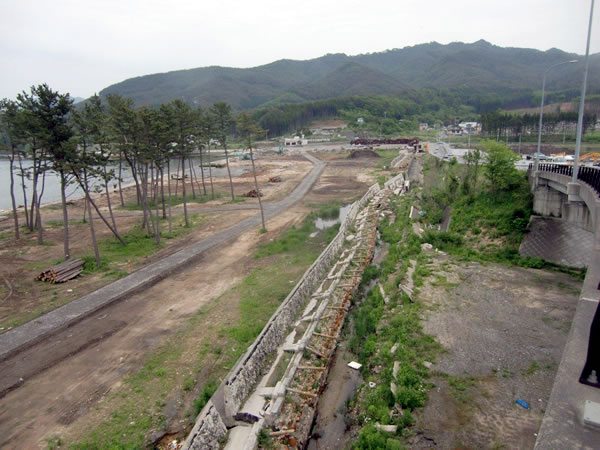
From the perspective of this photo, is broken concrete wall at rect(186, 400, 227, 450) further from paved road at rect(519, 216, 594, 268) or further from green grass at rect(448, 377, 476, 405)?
paved road at rect(519, 216, 594, 268)

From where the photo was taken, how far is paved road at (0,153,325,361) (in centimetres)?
1570

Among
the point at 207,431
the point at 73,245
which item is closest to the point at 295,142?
the point at 73,245

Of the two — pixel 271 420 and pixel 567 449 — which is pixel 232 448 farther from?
pixel 567 449

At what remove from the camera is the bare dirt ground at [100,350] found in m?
11.2

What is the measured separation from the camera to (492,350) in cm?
1377

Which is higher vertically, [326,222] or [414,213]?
[414,213]

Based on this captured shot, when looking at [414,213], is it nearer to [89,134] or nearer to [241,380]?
[241,380]

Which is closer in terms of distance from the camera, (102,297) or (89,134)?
(102,297)

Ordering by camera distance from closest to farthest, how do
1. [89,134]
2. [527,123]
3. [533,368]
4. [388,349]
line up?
[533,368]
[388,349]
[89,134]
[527,123]

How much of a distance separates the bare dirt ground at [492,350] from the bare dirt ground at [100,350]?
8.51 m

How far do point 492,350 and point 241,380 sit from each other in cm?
939

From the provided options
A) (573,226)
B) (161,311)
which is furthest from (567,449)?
(573,226)

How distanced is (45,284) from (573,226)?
106 feet

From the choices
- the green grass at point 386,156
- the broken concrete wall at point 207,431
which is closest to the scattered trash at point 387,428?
the broken concrete wall at point 207,431
